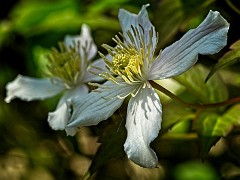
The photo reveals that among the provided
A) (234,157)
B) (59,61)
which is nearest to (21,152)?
(59,61)

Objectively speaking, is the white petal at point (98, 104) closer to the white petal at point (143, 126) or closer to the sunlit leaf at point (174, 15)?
the white petal at point (143, 126)

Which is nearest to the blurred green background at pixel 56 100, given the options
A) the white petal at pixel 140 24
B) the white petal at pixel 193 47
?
the white petal at pixel 140 24

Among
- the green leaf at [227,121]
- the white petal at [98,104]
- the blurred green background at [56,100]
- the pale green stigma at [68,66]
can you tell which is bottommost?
the blurred green background at [56,100]

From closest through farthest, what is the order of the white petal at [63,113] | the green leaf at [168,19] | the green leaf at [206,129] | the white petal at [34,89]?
the green leaf at [206,129]
the white petal at [63,113]
the green leaf at [168,19]
the white petal at [34,89]

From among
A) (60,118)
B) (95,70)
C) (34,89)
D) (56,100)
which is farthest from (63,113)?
(56,100)

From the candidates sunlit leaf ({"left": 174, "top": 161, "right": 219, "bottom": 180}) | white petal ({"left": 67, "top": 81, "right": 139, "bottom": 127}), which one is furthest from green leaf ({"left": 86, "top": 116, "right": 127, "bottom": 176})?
sunlit leaf ({"left": 174, "top": 161, "right": 219, "bottom": 180})

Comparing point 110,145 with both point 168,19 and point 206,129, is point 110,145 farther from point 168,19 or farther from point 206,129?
point 168,19
